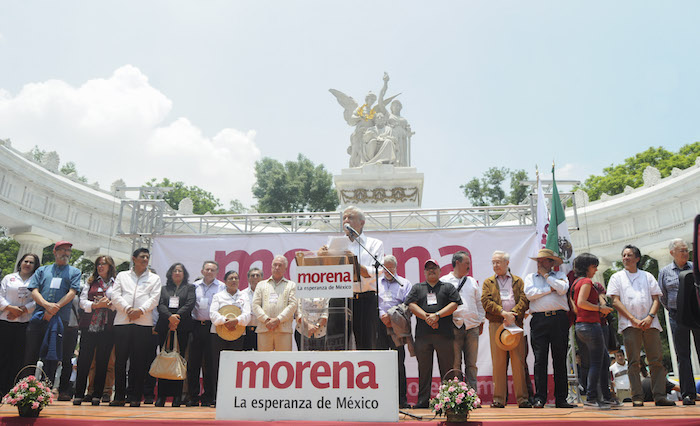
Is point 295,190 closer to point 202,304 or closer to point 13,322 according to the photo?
point 202,304

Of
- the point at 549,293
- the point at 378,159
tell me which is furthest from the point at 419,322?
the point at 378,159

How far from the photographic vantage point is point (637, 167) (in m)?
25.3

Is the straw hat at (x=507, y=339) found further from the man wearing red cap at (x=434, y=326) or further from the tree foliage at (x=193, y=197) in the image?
the tree foliage at (x=193, y=197)

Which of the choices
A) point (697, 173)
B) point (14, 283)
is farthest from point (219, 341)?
point (697, 173)

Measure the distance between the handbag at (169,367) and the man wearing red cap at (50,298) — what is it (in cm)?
116

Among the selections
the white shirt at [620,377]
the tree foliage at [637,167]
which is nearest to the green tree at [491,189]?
the tree foliage at [637,167]

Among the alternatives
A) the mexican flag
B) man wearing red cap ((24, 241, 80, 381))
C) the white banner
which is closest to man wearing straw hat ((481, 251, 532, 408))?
the mexican flag

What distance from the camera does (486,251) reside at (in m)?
7.98

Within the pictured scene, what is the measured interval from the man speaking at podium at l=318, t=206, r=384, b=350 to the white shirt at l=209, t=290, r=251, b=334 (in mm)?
1845

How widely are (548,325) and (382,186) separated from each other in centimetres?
967

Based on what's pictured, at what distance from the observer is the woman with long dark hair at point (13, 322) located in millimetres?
5406

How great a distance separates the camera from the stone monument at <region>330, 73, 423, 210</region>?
48.2ft

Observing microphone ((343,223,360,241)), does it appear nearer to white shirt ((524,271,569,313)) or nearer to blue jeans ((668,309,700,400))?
white shirt ((524,271,569,313))

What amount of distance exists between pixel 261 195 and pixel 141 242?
2714 cm
